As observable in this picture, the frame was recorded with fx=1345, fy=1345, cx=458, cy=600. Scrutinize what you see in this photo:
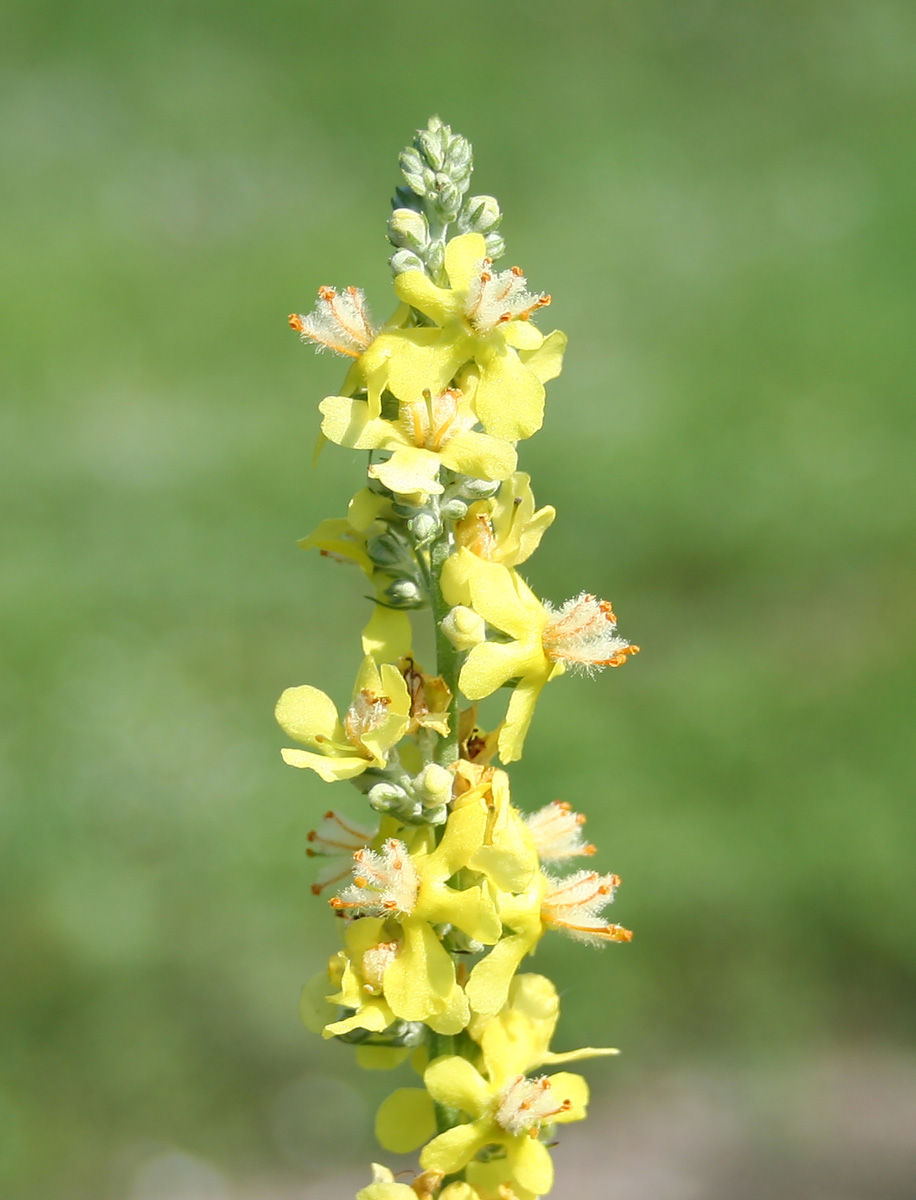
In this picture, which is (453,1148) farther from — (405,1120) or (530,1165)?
(405,1120)

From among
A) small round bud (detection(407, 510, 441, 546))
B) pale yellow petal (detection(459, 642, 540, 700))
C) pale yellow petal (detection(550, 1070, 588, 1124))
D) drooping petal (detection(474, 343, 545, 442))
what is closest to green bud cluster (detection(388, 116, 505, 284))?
drooping petal (detection(474, 343, 545, 442))

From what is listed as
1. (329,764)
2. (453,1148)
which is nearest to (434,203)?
(329,764)

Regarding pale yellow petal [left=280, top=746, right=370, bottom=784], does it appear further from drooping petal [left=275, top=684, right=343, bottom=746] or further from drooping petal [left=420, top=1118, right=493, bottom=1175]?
drooping petal [left=420, top=1118, right=493, bottom=1175]

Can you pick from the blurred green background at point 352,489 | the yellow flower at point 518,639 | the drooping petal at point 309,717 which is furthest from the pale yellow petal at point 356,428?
the blurred green background at point 352,489

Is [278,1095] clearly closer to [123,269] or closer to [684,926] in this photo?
[684,926]

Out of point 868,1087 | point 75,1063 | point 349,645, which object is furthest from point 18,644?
point 868,1087

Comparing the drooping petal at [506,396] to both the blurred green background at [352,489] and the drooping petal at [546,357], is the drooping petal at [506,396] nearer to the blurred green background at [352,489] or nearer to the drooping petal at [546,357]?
the drooping petal at [546,357]
